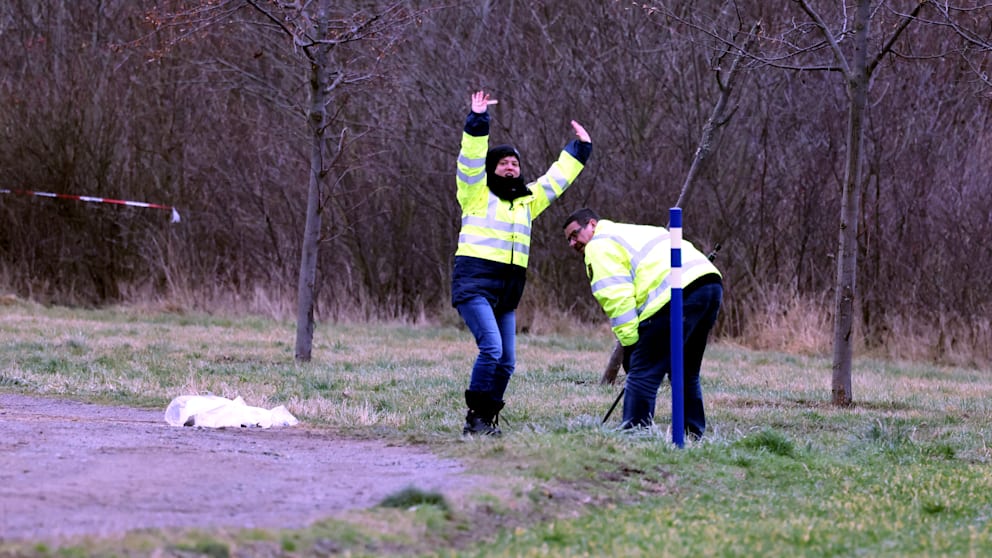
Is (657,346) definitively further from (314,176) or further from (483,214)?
(314,176)

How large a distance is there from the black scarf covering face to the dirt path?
1745mm

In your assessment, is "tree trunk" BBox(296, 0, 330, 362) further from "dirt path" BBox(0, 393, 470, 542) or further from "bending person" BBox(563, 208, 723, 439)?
"bending person" BBox(563, 208, 723, 439)

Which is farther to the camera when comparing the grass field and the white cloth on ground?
the white cloth on ground

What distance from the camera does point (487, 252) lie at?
8.69m

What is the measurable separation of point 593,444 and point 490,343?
120 centimetres

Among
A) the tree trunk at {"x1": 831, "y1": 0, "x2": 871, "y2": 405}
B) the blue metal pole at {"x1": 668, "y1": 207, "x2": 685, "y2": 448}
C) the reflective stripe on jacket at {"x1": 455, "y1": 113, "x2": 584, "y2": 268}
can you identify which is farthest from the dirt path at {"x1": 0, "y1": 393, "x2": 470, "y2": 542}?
the tree trunk at {"x1": 831, "y1": 0, "x2": 871, "y2": 405}

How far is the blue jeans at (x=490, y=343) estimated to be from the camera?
866cm

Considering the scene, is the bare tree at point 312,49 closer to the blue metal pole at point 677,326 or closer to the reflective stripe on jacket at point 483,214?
the reflective stripe on jacket at point 483,214

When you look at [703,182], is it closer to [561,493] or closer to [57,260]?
[57,260]

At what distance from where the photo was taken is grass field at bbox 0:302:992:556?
5.73 meters

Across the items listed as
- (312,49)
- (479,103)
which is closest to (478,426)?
(479,103)

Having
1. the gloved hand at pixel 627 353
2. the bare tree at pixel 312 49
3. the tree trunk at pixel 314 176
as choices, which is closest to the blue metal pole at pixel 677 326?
the gloved hand at pixel 627 353

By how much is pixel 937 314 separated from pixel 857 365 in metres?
2.74

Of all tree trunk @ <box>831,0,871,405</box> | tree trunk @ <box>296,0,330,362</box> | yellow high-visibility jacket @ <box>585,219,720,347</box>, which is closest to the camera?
yellow high-visibility jacket @ <box>585,219,720,347</box>
